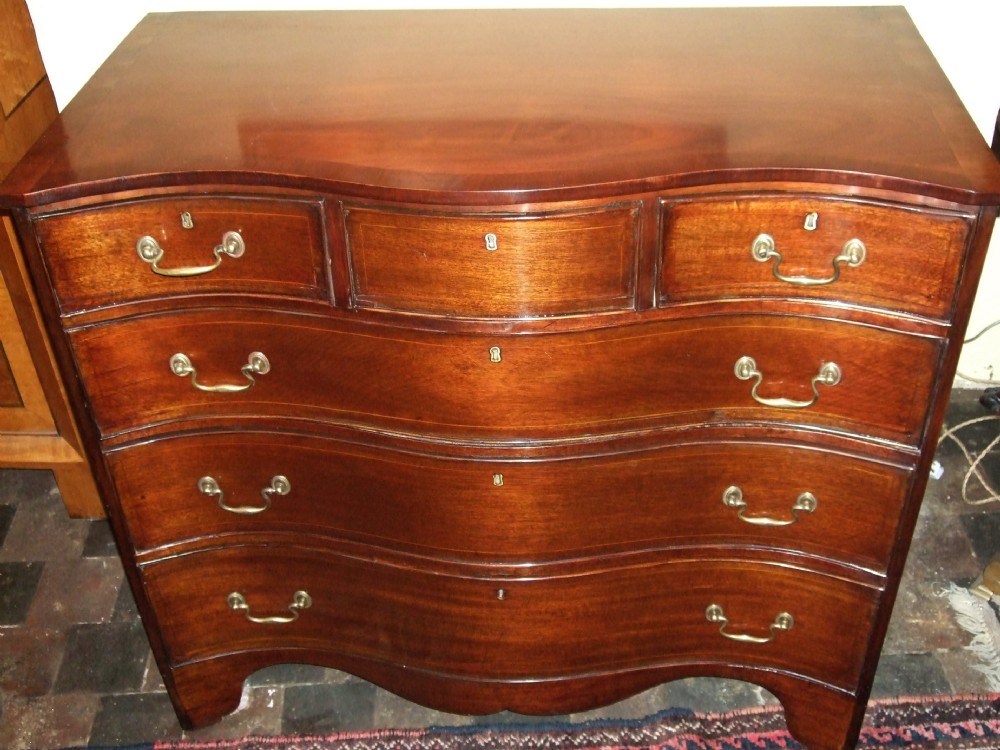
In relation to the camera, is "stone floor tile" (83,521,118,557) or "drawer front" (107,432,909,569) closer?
"drawer front" (107,432,909,569)

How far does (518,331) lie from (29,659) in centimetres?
135

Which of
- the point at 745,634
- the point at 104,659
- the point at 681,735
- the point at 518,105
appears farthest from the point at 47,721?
the point at 518,105

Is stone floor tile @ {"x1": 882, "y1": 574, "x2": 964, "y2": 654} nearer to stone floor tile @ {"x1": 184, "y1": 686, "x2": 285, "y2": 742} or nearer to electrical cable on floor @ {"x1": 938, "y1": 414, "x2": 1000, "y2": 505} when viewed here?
electrical cable on floor @ {"x1": 938, "y1": 414, "x2": 1000, "y2": 505}

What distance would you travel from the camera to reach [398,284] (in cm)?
153

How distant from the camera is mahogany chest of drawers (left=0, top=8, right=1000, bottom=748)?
1477 mm

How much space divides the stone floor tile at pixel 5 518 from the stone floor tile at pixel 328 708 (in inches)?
32.5

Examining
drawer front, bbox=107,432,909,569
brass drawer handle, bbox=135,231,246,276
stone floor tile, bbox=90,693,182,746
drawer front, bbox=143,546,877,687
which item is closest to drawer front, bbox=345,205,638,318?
brass drawer handle, bbox=135,231,246,276

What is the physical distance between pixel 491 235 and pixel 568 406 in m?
0.31

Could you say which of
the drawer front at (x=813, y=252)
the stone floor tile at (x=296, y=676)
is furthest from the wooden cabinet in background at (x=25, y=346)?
the drawer front at (x=813, y=252)

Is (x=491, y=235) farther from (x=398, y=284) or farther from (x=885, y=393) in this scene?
(x=885, y=393)

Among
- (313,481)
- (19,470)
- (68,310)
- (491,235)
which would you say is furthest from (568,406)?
(19,470)

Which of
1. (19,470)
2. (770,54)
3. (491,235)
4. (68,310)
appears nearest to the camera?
(491,235)

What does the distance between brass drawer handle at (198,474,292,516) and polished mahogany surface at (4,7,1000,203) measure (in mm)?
531

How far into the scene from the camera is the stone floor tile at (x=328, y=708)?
2.12m
